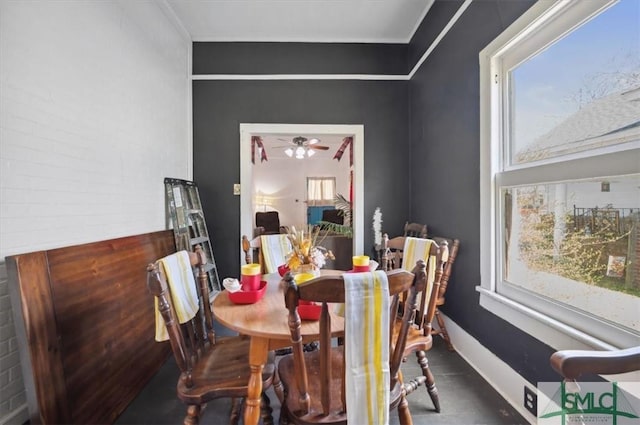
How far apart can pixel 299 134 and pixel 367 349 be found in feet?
8.92

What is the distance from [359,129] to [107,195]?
8.26 ft

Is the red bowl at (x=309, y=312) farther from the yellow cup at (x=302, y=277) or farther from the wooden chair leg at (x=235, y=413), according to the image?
the wooden chair leg at (x=235, y=413)

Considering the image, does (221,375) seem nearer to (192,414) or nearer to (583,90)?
(192,414)

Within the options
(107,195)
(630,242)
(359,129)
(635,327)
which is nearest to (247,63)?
(359,129)

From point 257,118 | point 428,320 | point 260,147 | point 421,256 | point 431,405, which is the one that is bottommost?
point 431,405

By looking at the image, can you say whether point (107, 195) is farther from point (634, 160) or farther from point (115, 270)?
point (634, 160)

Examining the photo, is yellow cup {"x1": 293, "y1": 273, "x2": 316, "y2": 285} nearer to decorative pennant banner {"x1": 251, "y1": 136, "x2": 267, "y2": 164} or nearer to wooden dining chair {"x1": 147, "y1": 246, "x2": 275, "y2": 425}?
wooden dining chair {"x1": 147, "y1": 246, "x2": 275, "y2": 425}

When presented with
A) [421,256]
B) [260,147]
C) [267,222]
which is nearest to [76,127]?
[421,256]

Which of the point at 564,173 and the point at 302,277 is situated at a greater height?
the point at 564,173

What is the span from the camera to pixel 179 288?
1.40m

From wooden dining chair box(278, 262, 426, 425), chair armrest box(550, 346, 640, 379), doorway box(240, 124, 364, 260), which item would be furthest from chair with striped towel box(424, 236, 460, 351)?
chair armrest box(550, 346, 640, 379)

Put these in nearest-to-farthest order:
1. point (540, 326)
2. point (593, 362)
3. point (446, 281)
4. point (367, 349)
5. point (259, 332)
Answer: point (593, 362)
point (367, 349)
point (259, 332)
point (540, 326)
point (446, 281)

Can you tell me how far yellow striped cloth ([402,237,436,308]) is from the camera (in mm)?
1667

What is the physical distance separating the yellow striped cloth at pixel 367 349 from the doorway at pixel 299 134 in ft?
7.73
